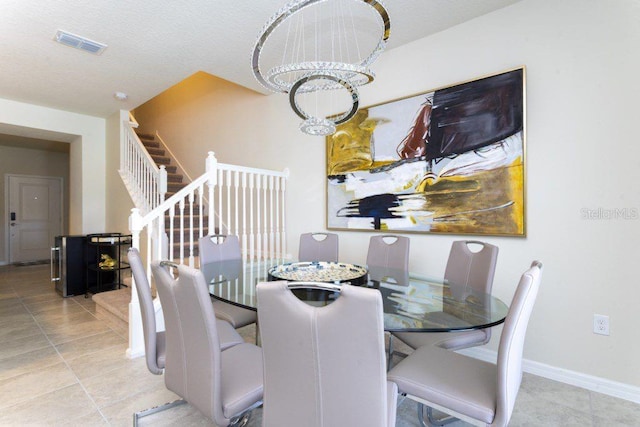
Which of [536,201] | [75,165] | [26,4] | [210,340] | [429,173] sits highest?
[26,4]

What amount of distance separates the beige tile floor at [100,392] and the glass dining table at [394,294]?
0.70 m

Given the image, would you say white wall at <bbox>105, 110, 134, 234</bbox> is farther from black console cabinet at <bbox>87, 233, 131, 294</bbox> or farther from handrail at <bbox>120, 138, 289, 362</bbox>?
black console cabinet at <bbox>87, 233, 131, 294</bbox>

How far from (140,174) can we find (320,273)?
12.1ft

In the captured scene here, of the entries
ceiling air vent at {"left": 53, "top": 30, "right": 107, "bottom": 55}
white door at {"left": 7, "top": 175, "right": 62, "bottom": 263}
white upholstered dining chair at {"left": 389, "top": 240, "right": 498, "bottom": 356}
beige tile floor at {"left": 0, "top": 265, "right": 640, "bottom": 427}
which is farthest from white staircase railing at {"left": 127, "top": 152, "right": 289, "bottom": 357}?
white door at {"left": 7, "top": 175, "right": 62, "bottom": 263}

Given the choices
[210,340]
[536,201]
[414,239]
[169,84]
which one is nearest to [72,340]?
[210,340]

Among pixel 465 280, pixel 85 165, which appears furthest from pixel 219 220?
pixel 85 165

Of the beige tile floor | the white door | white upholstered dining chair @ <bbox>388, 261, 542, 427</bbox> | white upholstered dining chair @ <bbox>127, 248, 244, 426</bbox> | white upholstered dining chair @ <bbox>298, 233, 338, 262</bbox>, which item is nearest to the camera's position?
white upholstered dining chair @ <bbox>388, 261, 542, 427</bbox>

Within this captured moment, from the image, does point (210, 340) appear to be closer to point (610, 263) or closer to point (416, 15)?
point (610, 263)

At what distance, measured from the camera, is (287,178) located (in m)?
3.97

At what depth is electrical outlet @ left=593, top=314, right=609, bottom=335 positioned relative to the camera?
2023mm

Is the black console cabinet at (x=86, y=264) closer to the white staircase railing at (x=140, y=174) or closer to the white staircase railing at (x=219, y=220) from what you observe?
the white staircase railing at (x=219, y=220)

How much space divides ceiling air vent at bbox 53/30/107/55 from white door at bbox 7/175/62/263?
20.2 ft

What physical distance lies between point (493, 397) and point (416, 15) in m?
2.60

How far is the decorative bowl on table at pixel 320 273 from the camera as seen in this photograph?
180 cm
